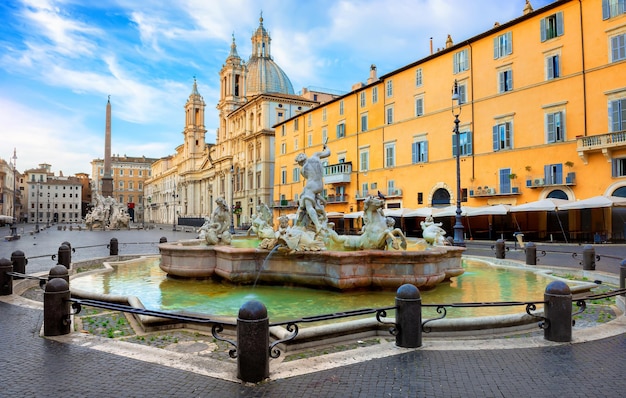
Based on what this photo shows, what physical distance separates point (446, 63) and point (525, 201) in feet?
43.0

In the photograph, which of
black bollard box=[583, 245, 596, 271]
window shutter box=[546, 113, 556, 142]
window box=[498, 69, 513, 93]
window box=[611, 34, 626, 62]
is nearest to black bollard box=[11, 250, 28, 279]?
black bollard box=[583, 245, 596, 271]

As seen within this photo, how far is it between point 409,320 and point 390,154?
119 feet

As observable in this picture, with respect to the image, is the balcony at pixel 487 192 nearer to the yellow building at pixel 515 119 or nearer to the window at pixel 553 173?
the yellow building at pixel 515 119

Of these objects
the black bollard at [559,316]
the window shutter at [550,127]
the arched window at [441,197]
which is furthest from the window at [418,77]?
the black bollard at [559,316]

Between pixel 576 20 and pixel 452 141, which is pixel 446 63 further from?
pixel 576 20

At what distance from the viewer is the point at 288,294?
9352 mm

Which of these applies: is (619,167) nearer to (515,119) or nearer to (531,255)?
(515,119)

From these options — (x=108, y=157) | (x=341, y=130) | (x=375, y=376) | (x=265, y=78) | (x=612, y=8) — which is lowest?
(x=375, y=376)

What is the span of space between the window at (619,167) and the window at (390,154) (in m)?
18.3

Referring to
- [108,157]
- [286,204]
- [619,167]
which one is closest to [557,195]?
[619,167]

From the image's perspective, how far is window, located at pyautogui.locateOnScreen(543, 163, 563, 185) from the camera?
90.0 ft

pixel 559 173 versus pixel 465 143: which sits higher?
pixel 465 143

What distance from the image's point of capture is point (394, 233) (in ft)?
33.2

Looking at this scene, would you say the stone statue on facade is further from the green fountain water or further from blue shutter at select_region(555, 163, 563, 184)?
blue shutter at select_region(555, 163, 563, 184)
